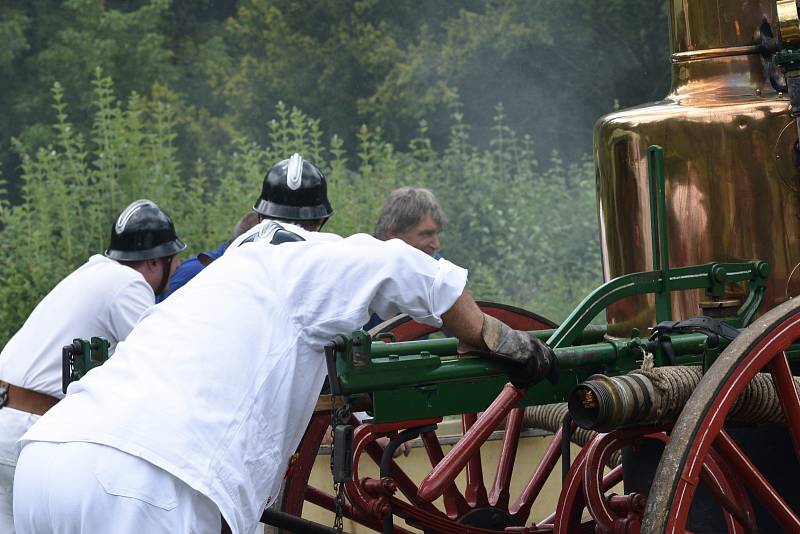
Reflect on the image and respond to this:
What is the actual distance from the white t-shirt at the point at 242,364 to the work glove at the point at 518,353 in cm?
16

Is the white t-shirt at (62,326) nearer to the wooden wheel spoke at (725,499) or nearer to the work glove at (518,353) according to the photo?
the work glove at (518,353)

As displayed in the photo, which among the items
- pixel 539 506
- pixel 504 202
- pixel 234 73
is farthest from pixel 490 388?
pixel 234 73

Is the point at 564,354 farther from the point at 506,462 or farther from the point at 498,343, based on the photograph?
the point at 506,462

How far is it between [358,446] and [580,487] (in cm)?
74

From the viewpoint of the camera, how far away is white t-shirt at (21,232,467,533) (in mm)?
2475

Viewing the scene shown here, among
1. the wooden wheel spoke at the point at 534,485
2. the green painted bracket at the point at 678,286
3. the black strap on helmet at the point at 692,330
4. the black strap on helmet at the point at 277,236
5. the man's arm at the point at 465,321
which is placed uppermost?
the black strap on helmet at the point at 277,236

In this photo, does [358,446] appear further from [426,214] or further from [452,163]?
[452,163]

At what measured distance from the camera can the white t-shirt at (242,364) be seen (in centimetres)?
247

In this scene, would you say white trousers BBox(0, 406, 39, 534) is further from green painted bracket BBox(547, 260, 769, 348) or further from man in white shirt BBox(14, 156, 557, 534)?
green painted bracket BBox(547, 260, 769, 348)

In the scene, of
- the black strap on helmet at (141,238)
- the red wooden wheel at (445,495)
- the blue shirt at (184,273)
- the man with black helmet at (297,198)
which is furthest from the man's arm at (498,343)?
the blue shirt at (184,273)

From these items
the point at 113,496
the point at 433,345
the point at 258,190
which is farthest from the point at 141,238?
the point at 258,190

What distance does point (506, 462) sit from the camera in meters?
3.91

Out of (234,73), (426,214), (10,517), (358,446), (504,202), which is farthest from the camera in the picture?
(234,73)

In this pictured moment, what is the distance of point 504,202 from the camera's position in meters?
10.2
